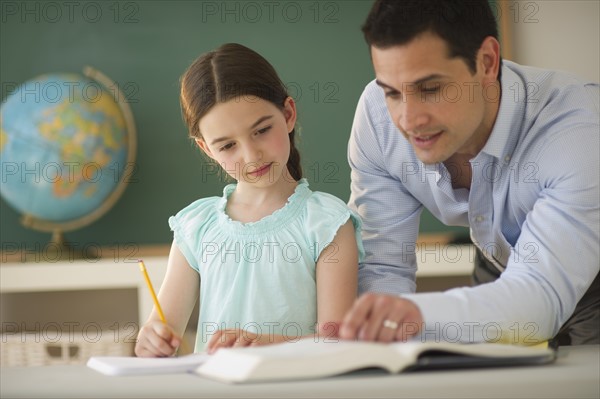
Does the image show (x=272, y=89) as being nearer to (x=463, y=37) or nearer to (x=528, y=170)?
(x=463, y=37)

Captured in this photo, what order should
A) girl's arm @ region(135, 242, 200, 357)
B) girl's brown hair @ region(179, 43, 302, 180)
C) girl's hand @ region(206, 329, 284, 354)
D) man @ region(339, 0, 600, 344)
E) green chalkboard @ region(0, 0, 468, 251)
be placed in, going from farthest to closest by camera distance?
green chalkboard @ region(0, 0, 468, 251), girl's brown hair @ region(179, 43, 302, 180), girl's arm @ region(135, 242, 200, 357), girl's hand @ region(206, 329, 284, 354), man @ region(339, 0, 600, 344)

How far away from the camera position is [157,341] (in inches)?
51.1

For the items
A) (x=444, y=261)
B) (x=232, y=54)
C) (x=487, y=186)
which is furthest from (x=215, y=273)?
(x=444, y=261)

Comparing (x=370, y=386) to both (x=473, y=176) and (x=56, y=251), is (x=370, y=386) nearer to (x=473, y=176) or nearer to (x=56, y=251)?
(x=473, y=176)

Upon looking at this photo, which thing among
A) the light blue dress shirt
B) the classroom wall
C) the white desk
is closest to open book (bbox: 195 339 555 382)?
the light blue dress shirt

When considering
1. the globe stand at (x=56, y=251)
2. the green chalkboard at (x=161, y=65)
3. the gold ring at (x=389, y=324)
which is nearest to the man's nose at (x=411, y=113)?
the gold ring at (x=389, y=324)

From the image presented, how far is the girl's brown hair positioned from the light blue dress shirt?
0.24 metres

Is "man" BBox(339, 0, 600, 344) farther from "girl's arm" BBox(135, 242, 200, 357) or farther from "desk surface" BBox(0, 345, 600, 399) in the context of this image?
"girl's arm" BBox(135, 242, 200, 357)

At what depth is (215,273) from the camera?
1.47m

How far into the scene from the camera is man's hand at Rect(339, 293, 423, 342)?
2.94 feet

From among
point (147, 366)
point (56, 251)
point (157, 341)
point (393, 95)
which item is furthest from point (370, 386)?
point (56, 251)

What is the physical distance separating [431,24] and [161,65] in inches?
75.9

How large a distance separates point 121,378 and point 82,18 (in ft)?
8.20

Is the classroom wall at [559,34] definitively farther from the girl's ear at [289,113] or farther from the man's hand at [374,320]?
the man's hand at [374,320]
